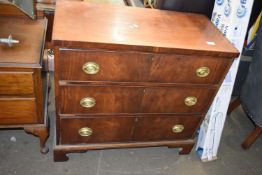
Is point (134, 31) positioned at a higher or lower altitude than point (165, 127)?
higher

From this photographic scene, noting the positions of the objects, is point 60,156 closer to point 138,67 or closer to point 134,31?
point 138,67

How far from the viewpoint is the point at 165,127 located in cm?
156

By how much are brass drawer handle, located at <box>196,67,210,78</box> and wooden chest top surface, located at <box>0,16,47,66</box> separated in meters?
0.76

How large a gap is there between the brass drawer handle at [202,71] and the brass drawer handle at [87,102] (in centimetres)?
54

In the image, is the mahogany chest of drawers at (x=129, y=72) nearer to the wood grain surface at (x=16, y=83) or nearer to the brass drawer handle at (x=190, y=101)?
the brass drawer handle at (x=190, y=101)

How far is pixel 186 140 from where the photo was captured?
1.70 m

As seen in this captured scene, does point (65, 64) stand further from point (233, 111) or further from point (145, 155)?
point (233, 111)

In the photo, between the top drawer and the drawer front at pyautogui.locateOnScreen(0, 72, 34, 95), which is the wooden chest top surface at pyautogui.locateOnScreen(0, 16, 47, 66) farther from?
the top drawer

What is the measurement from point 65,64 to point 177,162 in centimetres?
105

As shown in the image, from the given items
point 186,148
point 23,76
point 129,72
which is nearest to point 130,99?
point 129,72

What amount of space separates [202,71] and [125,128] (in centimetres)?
55

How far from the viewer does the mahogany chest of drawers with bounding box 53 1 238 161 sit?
113cm

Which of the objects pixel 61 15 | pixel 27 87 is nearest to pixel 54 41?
pixel 61 15

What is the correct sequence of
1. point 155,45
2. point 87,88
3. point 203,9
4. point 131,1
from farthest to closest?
point 131,1
point 203,9
point 87,88
point 155,45
